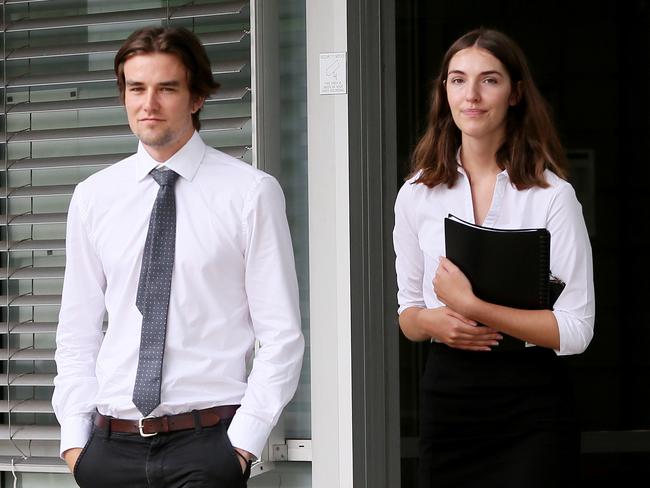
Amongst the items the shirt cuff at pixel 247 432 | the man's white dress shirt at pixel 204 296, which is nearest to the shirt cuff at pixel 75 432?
the man's white dress shirt at pixel 204 296

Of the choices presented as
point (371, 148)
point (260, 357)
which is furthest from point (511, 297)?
point (371, 148)

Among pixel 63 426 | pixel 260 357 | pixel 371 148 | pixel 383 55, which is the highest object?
pixel 383 55

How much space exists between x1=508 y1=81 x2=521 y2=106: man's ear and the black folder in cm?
32

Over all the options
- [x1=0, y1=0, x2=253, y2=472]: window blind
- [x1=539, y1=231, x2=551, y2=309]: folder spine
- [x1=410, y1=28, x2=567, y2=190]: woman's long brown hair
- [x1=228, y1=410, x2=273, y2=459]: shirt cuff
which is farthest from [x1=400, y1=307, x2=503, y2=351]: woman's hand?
[x1=0, y1=0, x2=253, y2=472]: window blind

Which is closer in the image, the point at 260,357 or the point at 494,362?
the point at 260,357

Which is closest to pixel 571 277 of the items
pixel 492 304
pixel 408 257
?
pixel 492 304

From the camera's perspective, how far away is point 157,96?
88.6 inches

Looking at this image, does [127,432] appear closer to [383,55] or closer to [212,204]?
[212,204]

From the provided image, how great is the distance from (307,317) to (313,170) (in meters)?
0.48

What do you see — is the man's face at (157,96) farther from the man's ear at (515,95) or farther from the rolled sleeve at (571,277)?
the rolled sleeve at (571,277)

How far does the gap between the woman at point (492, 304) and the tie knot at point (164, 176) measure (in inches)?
28.4

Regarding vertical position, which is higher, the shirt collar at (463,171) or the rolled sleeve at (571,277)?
the shirt collar at (463,171)

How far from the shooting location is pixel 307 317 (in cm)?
346

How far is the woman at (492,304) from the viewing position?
2.50 meters
